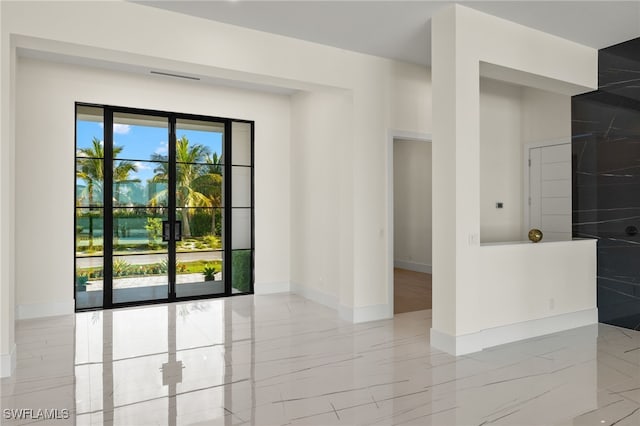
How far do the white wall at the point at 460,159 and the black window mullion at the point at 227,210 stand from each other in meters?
3.37

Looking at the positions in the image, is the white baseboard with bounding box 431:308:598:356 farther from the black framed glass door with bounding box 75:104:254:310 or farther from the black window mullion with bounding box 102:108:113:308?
the black window mullion with bounding box 102:108:113:308

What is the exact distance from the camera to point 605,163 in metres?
4.96

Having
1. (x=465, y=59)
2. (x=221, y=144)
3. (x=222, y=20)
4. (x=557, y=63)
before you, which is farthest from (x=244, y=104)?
(x=557, y=63)

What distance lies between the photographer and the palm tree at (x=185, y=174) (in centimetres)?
605

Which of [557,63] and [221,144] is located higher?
[557,63]

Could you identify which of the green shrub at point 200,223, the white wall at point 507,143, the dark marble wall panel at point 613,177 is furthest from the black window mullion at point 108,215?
the dark marble wall panel at point 613,177

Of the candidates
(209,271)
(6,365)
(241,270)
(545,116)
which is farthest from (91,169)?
(545,116)

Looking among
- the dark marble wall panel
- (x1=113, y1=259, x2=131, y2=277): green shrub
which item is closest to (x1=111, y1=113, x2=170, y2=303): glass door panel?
(x1=113, y1=259, x2=131, y2=277): green shrub

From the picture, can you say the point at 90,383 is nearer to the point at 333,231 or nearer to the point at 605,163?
the point at 333,231

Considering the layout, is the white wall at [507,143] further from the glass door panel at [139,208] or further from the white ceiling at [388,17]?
the glass door panel at [139,208]

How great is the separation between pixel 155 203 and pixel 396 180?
208 inches

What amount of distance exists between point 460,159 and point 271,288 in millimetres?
3785

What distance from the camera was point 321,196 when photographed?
235 inches

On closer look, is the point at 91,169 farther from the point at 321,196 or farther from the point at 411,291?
the point at 411,291
